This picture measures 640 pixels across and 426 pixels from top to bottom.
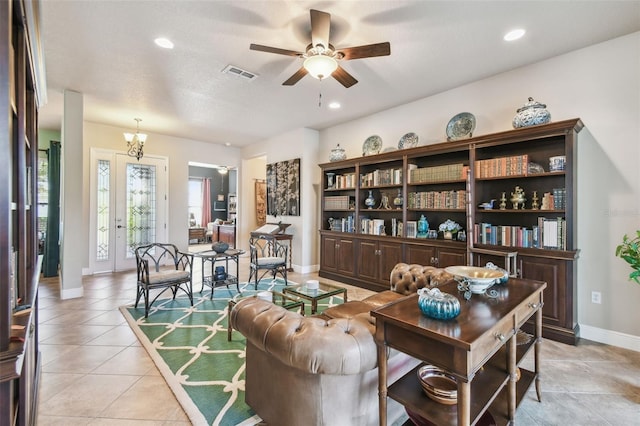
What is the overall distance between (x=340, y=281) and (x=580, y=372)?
3.38 meters

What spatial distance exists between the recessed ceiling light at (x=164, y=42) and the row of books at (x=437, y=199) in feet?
11.4

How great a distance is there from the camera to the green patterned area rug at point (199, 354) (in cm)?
195

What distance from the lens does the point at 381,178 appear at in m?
4.75

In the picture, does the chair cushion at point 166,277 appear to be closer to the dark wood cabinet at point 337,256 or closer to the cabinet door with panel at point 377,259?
the dark wood cabinet at point 337,256

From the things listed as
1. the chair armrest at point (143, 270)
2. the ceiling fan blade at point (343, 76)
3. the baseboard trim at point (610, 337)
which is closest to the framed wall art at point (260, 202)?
the chair armrest at point (143, 270)

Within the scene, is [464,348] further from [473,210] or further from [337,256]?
[337,256]

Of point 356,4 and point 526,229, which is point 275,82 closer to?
point 356,4

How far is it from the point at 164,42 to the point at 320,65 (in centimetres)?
166

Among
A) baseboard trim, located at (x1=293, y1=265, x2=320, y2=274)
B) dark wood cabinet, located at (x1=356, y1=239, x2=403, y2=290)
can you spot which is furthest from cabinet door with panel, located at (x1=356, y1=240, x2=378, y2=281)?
baseboard trim, located at (x1=293, y1=265, x2=320, y2=274)

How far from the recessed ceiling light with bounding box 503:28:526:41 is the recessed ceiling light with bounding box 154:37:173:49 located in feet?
10.9

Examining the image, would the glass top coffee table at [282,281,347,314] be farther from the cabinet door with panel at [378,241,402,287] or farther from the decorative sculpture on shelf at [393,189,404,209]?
the decorative sculpture on shelf at [393,189,404,209]

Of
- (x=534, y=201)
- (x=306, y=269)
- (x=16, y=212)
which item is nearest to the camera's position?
(x=16, y=212)

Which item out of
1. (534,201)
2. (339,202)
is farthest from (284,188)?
(534,201)

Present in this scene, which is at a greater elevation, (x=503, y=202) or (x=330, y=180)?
(x=330, y=180)
